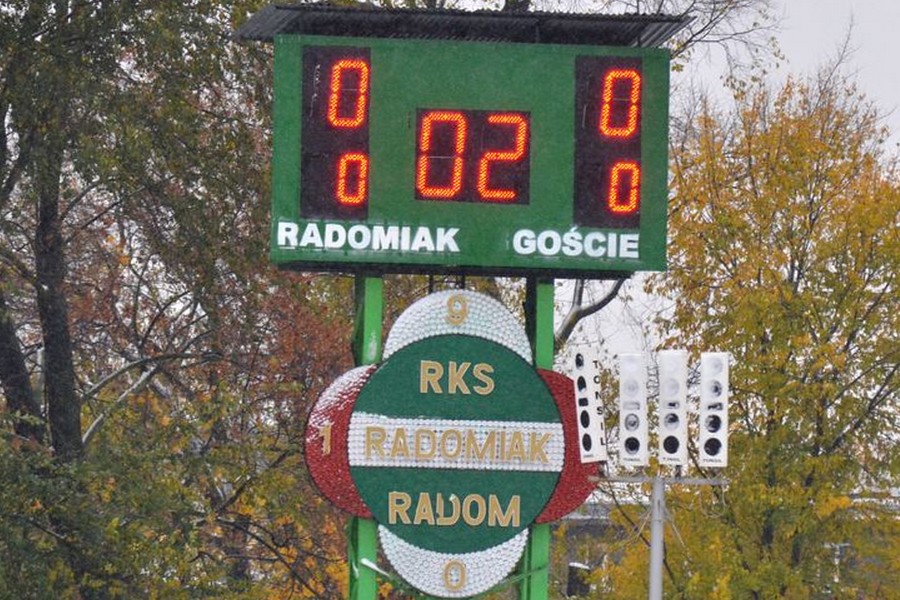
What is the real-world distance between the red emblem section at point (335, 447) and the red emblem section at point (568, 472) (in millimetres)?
1376

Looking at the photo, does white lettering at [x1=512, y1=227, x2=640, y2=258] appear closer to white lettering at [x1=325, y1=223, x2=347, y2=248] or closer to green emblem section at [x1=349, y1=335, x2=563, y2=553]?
green emblem section at [x1=349, y1=335, x2=563, y2=553]

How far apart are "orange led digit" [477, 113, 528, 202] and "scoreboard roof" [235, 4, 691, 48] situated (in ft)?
2.78

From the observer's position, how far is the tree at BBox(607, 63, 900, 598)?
29078 millimetres

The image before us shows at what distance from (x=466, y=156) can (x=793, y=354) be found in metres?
15.6

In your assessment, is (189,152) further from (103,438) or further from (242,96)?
(103,438)

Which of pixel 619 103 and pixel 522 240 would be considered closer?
pixel 522 240

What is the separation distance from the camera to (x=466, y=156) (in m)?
15.1

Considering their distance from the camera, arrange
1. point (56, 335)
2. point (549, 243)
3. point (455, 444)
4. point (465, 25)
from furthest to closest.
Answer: point (56, 335) < point (465, 25) < point (455, 444) < point (549, 243)

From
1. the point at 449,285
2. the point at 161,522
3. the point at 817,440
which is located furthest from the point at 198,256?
the point at 817,440

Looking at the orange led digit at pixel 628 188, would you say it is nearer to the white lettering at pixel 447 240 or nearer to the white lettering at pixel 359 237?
the white lettering at pixel 447 240

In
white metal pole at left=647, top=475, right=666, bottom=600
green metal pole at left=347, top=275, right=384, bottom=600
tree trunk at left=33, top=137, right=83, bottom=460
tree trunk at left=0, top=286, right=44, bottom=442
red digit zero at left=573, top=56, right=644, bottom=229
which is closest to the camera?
red digit zero at left=573, top=56, right=644, bottom=229

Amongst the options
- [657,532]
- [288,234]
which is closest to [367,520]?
[288,234]

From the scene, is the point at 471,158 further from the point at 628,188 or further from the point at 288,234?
the point at 288,234

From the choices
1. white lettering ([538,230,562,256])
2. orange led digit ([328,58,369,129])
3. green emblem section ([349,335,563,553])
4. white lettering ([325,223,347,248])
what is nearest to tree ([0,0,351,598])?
orange led digit ([328,58,369,129])
